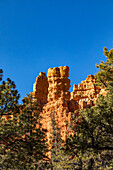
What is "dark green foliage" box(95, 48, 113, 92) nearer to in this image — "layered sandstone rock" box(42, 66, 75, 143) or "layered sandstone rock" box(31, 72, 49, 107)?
"layered sandstone rock" box(42, 66, 75, 143)

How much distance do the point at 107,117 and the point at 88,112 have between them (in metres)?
1.44

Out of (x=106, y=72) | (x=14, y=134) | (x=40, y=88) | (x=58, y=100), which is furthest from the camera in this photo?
(x=40, y=88)

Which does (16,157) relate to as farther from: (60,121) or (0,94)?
(60,121)

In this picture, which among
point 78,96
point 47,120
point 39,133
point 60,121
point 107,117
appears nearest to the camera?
point 107,117

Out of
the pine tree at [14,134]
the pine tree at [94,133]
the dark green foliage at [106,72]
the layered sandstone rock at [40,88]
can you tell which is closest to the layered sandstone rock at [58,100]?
the layered sandstone rock at [40,88]

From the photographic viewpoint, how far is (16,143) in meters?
A: 12.4

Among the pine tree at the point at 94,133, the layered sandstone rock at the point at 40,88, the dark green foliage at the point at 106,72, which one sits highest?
the layered sandstone rock at the point at 40,88

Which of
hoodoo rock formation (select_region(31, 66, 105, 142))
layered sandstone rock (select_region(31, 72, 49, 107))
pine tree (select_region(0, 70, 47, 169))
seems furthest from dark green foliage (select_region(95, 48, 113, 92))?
layered sandstone rock (select_region(31, 72, 49, 107))

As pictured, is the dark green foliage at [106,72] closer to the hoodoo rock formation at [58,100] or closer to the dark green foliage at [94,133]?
the dark green foliage at [94,133]

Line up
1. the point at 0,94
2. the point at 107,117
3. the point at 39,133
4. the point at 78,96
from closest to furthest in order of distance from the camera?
the point at 0,94 → the point at 107,117 → the point at 39,133 → the point at 78,96

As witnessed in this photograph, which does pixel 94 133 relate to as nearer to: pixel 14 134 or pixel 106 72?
pixel 14 134

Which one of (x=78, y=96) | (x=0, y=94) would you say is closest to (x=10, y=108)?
(x=0, y=94)

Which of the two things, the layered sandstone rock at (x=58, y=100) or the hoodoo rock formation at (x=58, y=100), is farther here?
the hoodoo rock formation at (x=58, y=100)

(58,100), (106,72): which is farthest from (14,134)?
(58,100)
